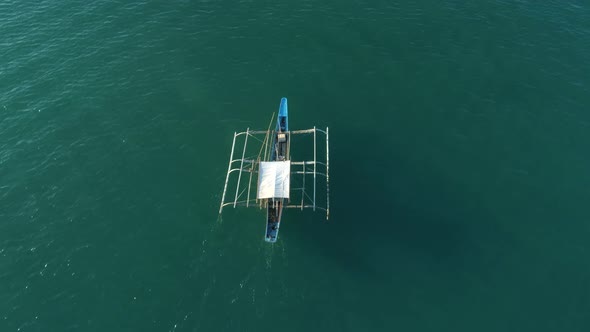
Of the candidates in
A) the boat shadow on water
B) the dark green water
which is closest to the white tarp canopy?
the dark green water

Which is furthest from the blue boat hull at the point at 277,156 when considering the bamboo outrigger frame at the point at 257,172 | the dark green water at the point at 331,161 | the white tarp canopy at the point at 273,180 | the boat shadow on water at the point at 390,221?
the boat shadow on water at the point at 390,221

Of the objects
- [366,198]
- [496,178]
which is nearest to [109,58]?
[366,198]

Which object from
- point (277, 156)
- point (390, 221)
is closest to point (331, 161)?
point (277, 156)

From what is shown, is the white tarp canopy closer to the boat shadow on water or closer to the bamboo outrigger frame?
the bamboo outrigger frame

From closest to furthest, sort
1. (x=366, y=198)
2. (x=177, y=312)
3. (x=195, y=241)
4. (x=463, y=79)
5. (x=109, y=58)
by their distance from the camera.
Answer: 1. (x=177, y=312)
2. (x=195, y=241)
3. (x=366, y=198)
4. (x=463, y=79)
5. (x=109, y=58)

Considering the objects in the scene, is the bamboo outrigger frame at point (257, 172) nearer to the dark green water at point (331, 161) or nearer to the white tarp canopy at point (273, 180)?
the white tarp canopy at point (273, 180)

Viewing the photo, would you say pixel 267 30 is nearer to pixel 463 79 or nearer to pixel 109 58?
pixel 109 58
